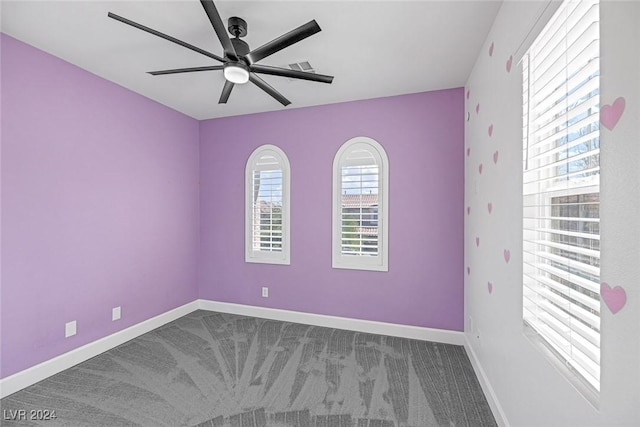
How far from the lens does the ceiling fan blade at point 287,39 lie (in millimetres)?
1614

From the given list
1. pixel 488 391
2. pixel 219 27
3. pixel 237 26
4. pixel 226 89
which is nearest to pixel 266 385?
pixel 488 391

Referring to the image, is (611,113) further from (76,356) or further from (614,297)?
(76,356)

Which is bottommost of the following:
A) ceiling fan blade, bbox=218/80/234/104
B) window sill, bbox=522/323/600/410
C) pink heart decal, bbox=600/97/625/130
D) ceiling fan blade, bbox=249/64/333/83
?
window sill, bbox=522/323/600/410

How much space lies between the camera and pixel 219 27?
5.32 ft

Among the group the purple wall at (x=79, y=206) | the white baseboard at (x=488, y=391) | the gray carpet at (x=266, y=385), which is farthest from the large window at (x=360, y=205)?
the purple wall at (x=79, y=206)

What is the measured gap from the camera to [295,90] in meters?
3.16

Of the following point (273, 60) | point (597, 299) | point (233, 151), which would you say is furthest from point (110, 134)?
point (597, 299)

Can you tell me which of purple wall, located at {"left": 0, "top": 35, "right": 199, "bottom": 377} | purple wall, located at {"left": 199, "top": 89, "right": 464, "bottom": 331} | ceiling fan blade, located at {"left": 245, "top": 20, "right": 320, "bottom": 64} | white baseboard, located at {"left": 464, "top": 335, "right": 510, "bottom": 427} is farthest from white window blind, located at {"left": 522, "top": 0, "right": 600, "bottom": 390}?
purple wall, located at {"left": 0, "top": 35, "right": 199, "bottom": 377}

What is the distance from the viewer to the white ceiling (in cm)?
190

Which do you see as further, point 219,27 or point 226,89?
point 226,89

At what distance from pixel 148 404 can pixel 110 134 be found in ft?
8.08

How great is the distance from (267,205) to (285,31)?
213cm

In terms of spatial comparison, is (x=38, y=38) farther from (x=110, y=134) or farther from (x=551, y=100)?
(x=551, y=100)

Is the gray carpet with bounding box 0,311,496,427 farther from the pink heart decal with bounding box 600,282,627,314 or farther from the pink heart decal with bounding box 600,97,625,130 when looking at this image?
the pink heart decal with bounding box 600,97,625,130
